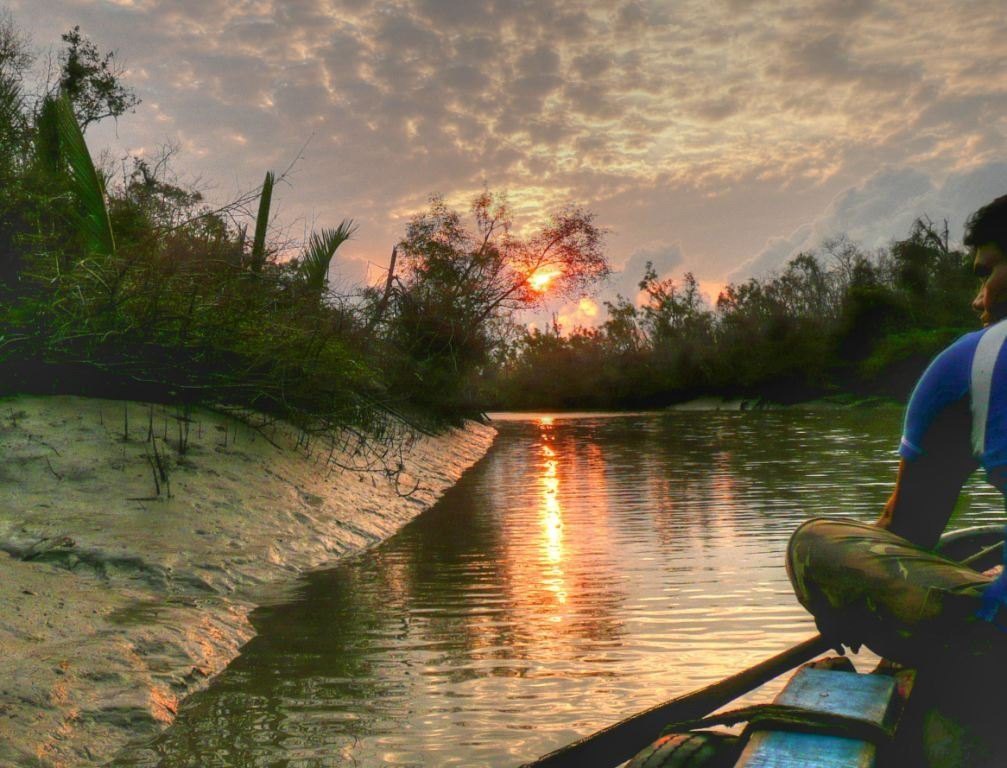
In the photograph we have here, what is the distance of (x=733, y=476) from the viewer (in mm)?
14844

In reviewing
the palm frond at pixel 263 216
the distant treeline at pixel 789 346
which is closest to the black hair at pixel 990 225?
the palm frond at pixel 263 216

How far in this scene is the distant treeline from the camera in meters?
54.4

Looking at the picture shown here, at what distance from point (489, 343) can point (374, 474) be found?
1441 cm

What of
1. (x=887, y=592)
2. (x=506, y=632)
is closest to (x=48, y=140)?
(x=506, y=632)

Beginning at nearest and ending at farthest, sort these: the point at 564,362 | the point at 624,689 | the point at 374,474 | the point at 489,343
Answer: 1. the point at 624,689
2. the point at 374,474
3. the point at 489,343
4. the point at 564,362

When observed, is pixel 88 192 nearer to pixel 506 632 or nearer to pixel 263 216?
pixel 263 216

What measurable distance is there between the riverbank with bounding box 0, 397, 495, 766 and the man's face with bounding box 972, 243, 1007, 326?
340 centimetres

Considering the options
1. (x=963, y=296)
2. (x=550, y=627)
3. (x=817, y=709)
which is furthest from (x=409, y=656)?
(x=963, y=296)

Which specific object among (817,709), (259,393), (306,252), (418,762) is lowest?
(418,762)

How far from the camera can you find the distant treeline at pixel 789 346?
178 ft

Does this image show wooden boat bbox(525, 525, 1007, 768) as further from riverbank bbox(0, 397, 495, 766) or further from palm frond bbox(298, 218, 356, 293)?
palm frond bbox(298, 218, 356, 293)

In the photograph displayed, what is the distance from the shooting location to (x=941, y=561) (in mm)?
2779

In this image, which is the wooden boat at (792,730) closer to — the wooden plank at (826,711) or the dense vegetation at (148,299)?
the wooden plank at (826,711)

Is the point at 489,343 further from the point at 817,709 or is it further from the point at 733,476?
the point at 817,709
